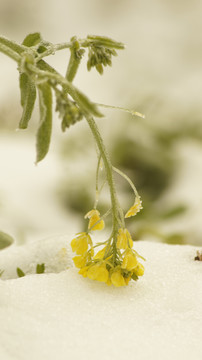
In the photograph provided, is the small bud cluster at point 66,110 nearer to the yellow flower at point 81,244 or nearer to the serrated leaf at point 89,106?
the serrated leaf at point 89,106

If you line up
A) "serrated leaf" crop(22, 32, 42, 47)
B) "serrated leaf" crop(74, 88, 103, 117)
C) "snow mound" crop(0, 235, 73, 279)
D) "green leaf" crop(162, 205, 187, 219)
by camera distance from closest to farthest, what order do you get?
"serrated leaf" crop(74, 88, 103, 117) < "serrated leaf" crop(22, 32, 42, 47) < "snow mound" crop(0, 235, 73, 279) < "green leaf" crop(162, 205, 187, 219)

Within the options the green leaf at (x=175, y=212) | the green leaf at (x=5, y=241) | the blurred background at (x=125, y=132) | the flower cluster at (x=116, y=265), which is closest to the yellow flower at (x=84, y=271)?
the flower cluster at (x=116, y=265)

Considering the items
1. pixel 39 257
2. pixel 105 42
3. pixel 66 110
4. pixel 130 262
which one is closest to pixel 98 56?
pixel 105 42

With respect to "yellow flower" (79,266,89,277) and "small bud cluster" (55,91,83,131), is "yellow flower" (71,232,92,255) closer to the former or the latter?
"yellow flower" (79,266,89,277)

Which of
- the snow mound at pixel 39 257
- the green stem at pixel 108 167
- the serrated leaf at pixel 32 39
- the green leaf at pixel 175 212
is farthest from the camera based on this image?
the green leaf at pixel 175 212

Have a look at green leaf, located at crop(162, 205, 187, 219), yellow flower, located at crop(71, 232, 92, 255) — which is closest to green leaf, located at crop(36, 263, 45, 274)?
yellow flower, located at crop(71, 232, 92, 255)

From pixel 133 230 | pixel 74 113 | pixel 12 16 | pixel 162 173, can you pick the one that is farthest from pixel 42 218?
pixel 12 16
